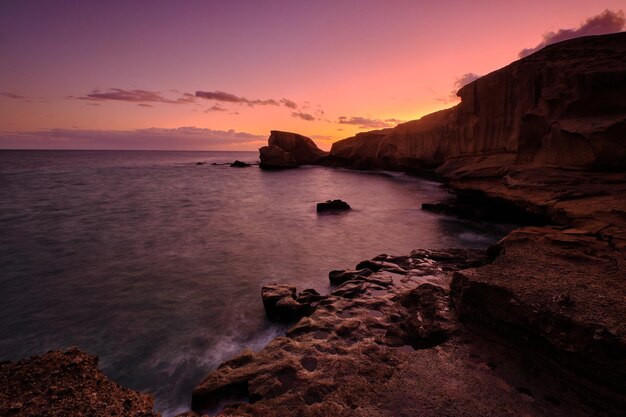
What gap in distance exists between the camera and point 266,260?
36.3ft

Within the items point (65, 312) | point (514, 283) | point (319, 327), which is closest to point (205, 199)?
point (65, 312)

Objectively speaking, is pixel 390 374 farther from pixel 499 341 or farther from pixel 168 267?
pixel 168 267

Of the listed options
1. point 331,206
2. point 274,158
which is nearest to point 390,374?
point 331,206

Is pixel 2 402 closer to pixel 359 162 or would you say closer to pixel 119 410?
pixel 119 410

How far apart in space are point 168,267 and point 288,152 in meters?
51.7

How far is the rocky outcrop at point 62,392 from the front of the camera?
2.95m

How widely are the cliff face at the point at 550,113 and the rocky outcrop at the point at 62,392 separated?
13.6 metres

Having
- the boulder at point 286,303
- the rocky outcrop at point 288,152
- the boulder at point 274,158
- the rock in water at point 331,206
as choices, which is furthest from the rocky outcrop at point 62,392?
the rocky outcrop at point 288,152

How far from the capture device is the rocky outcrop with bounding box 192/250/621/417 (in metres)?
3.44

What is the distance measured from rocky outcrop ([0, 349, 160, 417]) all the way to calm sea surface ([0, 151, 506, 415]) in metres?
1.56

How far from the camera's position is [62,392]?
10.4 feet

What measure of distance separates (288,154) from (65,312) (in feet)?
170

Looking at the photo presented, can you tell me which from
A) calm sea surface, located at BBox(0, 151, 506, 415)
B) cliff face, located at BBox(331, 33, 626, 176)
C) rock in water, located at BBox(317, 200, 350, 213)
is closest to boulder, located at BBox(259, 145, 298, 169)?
calm sea surface, located at BBox(0, 151, 506, 415)

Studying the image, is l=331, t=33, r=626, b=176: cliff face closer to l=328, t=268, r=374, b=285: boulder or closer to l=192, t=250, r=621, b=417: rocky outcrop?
l=328, t=268, r=374, b=285: boulder
